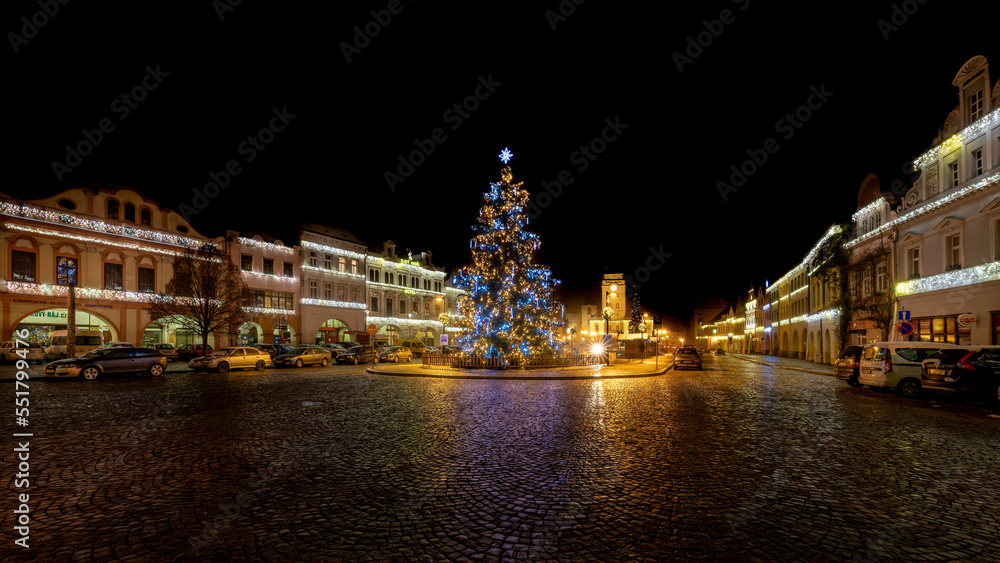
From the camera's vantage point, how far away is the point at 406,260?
2395 inches

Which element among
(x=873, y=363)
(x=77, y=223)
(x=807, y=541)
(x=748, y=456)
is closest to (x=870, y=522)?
(x=807, y=541)

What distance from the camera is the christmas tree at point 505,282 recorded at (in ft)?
92.7

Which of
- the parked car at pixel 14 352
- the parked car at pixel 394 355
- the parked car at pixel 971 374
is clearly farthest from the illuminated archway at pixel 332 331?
the parked car at pixel 971 374

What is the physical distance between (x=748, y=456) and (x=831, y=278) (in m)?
36.1

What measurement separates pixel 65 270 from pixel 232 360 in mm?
15852

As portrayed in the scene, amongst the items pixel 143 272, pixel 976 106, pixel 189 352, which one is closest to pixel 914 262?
pixel 976 106

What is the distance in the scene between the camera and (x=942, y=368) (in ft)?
48.1

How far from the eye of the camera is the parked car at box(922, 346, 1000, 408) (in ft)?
44.7

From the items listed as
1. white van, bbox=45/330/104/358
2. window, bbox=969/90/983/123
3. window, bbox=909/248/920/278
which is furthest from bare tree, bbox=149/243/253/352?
window, bbox=969/90/983/123

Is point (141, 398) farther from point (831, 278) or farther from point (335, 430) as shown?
point (831, 278)

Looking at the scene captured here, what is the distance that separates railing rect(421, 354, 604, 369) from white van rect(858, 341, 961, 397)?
15.3 metres

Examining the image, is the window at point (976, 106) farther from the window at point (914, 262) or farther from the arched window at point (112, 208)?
the arched window at point (112, 208)

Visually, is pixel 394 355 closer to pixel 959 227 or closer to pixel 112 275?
pixel 112 275

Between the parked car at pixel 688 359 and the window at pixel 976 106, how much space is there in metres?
17.3
